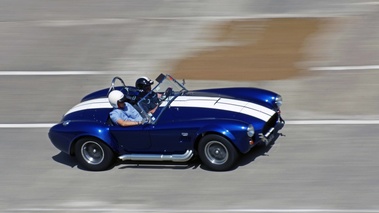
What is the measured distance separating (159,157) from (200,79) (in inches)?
146

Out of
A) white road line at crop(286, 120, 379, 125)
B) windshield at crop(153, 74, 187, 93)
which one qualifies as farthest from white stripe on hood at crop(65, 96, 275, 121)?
white road line at crop(286, 120, 379, 125)

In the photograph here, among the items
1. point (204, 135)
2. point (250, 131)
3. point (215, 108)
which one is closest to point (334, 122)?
point (215, 108)

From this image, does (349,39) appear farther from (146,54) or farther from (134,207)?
(134,207)

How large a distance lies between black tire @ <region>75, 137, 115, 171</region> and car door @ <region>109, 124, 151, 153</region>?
224 millimetres

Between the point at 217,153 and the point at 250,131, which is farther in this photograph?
the point at 217,153

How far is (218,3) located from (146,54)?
2770 millimetres

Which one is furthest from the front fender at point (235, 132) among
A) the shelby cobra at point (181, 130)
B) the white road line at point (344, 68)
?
the white road line at point (344, 68)

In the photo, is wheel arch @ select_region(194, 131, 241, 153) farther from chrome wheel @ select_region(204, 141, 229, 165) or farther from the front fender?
chrome wheel @ select_region(204, 141, 229, 165)

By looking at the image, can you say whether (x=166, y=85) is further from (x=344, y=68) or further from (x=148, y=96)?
(x=344, y=68)

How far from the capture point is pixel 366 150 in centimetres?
1112

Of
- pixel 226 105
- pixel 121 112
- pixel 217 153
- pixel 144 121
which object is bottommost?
pixel 217 153

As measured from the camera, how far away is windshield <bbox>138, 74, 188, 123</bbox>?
11.1 meters

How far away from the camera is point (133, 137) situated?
11008mm

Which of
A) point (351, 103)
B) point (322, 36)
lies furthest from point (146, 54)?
point (351, 103)
